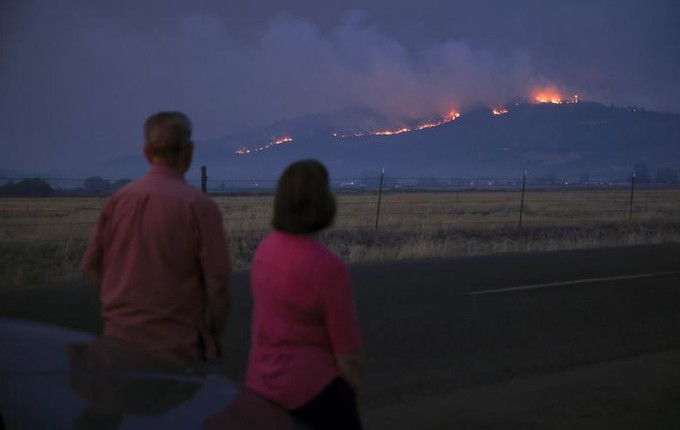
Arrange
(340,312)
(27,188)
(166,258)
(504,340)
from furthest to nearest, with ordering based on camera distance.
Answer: (27,188) → (504,340) → (166,258) → (340,312)

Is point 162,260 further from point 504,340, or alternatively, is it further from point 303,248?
point 504,340

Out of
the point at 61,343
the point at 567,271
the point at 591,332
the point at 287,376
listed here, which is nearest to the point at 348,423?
the point at 287,376

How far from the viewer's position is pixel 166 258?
378 cm

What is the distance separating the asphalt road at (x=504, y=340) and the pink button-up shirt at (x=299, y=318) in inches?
109

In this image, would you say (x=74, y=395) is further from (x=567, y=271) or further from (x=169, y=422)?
(x=567, y=271)

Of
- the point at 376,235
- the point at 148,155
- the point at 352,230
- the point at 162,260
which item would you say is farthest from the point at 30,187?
the point at 162,260

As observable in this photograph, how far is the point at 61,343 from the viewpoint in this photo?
3.45m

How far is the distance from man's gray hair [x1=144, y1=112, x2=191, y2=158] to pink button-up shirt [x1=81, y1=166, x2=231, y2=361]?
78 millimetres

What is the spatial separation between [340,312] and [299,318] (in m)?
0.17

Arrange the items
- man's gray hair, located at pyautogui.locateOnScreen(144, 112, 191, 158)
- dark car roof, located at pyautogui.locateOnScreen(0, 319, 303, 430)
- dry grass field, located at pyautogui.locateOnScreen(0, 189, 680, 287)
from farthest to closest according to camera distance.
Answer: dry grass field, located at pyautogui.locateOnScreen(0, 189, 680, 287) < man's gray hair, located at pyautogui.locateOnScreen(144, 112, 191, 158) < dark car roof, located at pyautogui.locateOnScreen(0, 319, 303, 430)

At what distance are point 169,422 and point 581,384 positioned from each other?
4962 mm

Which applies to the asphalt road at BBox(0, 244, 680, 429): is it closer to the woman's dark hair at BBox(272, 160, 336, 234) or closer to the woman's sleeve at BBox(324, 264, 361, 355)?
the woman's sleeve at BBox(324, 264, 361, 355)

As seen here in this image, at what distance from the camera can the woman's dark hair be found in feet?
11.4

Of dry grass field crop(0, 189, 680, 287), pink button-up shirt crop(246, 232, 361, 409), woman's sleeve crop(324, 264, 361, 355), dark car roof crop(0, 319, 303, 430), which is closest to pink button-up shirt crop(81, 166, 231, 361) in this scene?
dark car roof crop(0, 319, 303, 430)
